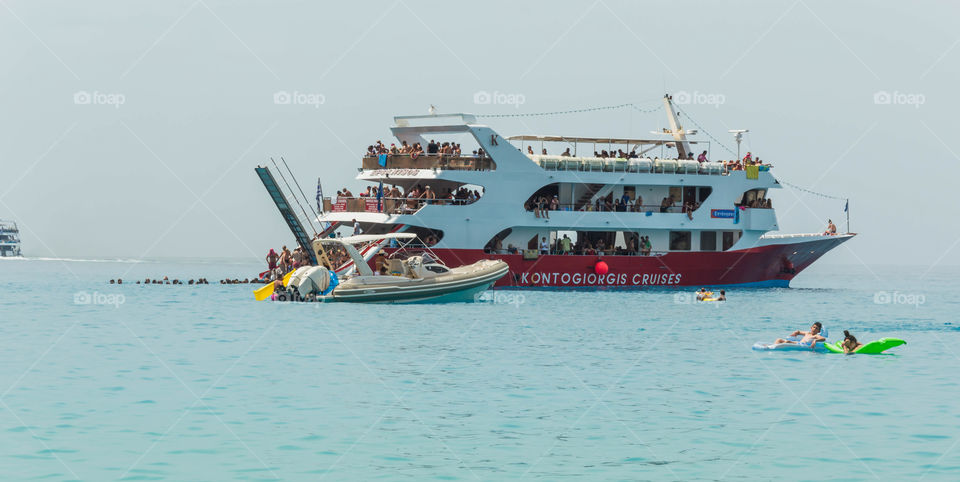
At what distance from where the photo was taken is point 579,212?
51281 millimetres

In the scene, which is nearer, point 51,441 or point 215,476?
point 215,476

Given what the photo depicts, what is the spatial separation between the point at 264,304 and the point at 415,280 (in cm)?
649

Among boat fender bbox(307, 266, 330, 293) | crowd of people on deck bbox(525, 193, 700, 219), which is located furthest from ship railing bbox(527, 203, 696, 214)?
boat fender bbox(307, 266, 330, 293)

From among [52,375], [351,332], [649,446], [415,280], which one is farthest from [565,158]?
[649,446]

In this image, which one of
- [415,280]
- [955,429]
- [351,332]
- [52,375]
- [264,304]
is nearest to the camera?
[955,429]

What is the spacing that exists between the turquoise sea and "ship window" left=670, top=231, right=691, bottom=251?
1709 cm

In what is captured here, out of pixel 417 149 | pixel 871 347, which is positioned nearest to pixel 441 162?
pixel 417 149

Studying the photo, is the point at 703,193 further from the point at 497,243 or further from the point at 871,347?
the point at 871,347

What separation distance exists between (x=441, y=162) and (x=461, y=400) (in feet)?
97.3

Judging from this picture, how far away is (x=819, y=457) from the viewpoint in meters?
15.9

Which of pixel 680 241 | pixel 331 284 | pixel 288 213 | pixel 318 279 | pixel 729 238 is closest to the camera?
pixel 318 279

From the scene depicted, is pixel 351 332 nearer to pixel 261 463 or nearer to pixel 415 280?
pixel 415 280

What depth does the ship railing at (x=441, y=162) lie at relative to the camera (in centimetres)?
4897

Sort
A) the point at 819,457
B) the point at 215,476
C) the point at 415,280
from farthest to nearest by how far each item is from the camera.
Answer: the point at 415,280, the point at 819,457, the point at 215,476
